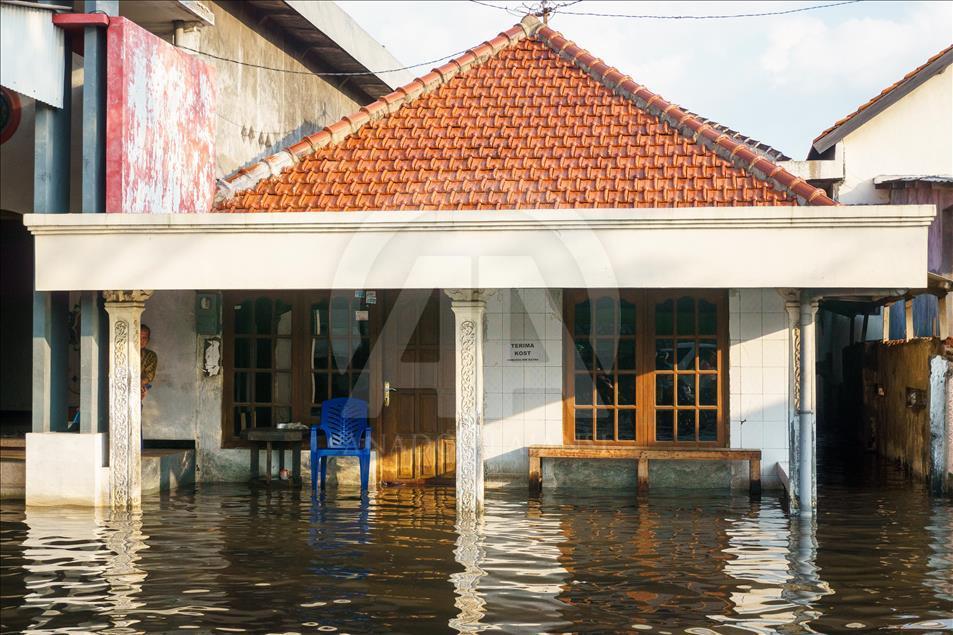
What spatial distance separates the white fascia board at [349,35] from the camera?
57.0ft

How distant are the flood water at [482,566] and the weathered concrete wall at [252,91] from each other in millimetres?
5373

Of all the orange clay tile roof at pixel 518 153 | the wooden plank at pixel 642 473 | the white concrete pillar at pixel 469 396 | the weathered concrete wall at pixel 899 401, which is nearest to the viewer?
the white concrete pillar at pixel 469 396

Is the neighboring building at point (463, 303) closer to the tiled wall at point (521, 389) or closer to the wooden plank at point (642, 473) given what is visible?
the tiled wall at point (521, 389)

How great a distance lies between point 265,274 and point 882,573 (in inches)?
236

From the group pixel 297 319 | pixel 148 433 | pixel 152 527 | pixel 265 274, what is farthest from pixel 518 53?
pixel 152 527

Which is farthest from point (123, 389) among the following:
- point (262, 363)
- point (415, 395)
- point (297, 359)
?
point (415, 395)

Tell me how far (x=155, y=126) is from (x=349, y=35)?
7200 millimetres

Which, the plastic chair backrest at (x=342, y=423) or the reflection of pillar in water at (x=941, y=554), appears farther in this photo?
the plastic chair backrest at (x=342, y=423)

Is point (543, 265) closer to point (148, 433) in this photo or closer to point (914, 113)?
point (148, 433)

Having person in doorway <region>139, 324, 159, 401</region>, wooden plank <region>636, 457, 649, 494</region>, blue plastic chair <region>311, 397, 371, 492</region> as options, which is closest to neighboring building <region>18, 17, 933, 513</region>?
person in doorway <region>139, 324, 159, 401</region>

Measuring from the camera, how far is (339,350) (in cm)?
1395

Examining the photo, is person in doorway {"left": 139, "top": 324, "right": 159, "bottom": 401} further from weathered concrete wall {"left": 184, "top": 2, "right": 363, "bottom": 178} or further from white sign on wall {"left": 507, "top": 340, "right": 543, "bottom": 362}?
white sign on wall {"left": 507, "top": 340, "right": 543, "bottom": 362}

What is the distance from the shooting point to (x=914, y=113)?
57.5 feet

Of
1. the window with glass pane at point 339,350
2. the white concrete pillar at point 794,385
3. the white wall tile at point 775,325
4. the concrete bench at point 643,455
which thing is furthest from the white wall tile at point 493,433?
the white concrete pillar at point 794,385
